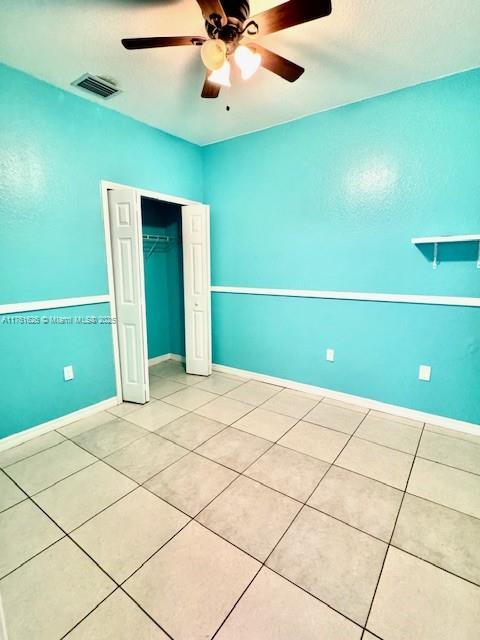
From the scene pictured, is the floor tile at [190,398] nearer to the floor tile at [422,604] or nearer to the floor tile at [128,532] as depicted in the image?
the floor tile at [128,532]

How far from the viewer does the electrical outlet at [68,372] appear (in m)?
2.64

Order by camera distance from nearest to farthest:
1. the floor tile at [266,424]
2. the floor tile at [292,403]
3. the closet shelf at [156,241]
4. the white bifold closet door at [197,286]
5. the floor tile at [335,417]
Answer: the floor tile at [266,424] → the floor tile at [335,417] → the floor tile at [292,403] → the white bifold closet door at [197,286] → the closet shelf at [156,241]

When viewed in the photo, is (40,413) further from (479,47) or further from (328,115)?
(479,47)

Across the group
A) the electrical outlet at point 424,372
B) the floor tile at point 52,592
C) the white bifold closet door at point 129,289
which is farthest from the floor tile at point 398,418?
the floor tile at point 52,592

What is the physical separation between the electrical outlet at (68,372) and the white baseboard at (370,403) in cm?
183

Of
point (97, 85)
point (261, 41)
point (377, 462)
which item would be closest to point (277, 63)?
point (261, 41)

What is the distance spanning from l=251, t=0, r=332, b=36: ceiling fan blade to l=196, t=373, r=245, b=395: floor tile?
2.94m

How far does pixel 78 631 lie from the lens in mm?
1149

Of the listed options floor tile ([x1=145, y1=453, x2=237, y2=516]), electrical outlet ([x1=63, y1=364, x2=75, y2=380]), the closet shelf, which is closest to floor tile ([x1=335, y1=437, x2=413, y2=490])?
floor tile ([x1=145, y1=453, x2=237, y2=516])

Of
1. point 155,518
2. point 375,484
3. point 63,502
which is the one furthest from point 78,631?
point 375,484

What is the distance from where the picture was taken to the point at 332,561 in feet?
4.70

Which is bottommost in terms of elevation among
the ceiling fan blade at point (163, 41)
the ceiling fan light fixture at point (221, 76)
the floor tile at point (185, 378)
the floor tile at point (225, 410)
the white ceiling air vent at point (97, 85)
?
the floor tile at point (225, 410)

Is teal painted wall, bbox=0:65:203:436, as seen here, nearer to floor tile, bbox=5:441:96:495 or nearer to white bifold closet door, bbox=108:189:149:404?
white bifold closet door, bbox=108:189:149:404

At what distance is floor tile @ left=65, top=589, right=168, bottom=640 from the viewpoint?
3.73 ft
